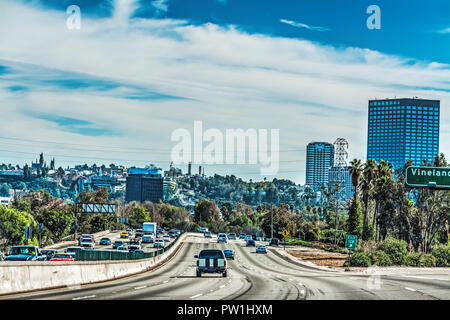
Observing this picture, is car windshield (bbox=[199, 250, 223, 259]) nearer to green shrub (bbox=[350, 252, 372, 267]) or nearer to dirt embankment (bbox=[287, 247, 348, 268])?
green shrub (bbox=[350, 252, 372, 267])

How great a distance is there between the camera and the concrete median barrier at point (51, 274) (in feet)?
76.2

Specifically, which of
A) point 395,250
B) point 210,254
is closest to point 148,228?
point 395,250

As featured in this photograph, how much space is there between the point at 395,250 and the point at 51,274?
50.0 metres

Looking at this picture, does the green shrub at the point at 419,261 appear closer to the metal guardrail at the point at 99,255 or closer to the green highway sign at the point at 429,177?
the green highway sign at the point at 429,177

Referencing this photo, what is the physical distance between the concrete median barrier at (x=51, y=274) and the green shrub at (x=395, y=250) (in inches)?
1461

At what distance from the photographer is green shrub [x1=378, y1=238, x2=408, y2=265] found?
68.4m

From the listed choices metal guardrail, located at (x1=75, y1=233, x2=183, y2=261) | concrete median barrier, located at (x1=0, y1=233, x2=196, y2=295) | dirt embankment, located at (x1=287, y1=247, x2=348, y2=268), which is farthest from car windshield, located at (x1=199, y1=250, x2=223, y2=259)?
dirt embankment, located at (x1=287, y1=247, x2=348, y2=268)

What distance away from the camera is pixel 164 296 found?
941 inches

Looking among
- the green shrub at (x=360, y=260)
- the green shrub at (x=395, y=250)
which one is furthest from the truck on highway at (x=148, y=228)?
the green shrub at (x=360, y=260)

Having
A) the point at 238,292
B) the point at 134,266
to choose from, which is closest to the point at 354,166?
the point at 134,266

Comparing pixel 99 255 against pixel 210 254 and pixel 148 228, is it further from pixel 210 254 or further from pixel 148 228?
pixel 148 228

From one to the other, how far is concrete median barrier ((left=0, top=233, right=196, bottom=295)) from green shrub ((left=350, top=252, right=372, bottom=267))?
1267 inches
